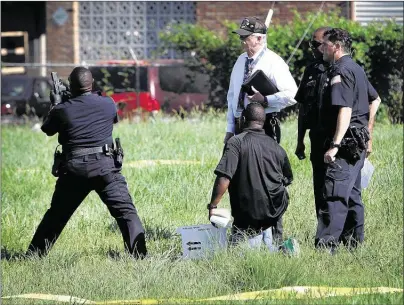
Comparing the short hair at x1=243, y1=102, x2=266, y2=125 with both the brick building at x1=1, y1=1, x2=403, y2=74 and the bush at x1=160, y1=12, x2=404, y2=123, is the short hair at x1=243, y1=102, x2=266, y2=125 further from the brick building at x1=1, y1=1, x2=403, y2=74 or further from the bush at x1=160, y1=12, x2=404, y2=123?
the brick building at x1=1, y1=1, x2=403, y2=74

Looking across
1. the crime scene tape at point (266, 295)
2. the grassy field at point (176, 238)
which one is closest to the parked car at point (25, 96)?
the grassy field at point (176, 238)

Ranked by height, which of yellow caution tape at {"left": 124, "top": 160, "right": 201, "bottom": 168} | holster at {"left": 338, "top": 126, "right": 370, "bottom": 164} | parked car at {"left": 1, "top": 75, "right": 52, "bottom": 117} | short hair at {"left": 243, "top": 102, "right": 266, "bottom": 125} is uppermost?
short hair at {"left": 243, "top": 102, "right": 266, "bottom": 125}

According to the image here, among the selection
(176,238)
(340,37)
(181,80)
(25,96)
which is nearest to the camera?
(340,37)

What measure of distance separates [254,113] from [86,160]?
1.47 m

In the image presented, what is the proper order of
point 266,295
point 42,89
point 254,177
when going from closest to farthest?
point 266,295 < point 254,177 < point 42,89

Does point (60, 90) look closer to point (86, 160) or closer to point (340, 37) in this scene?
point (86, 160)

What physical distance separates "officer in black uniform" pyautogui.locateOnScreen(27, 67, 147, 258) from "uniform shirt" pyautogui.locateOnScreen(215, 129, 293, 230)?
3.22 ft

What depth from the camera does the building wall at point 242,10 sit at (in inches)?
1040

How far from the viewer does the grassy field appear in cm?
770

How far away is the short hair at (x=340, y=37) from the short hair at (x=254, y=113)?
872mm

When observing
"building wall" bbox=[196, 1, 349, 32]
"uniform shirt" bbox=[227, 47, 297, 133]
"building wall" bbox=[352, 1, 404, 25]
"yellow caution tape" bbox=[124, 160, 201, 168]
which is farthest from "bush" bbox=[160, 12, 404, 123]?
"uniform shirt" bbox=[227, 47, 297, 133]

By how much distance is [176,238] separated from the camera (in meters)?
9.60

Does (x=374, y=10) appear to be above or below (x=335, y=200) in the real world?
above

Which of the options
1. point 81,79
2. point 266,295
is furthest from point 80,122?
point 266,295
